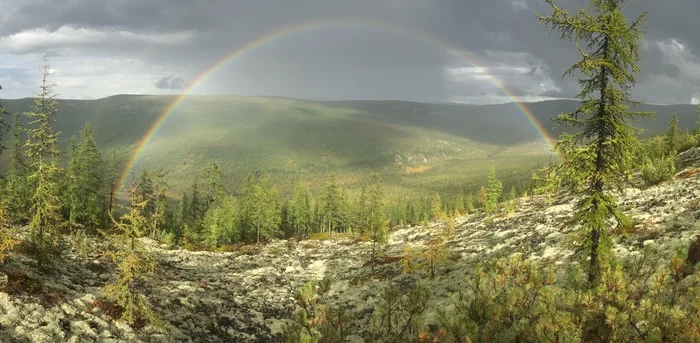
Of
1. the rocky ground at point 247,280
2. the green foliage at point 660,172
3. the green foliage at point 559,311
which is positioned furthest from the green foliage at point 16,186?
the green foliage at point 660,172

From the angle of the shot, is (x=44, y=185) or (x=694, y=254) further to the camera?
(x=44, y=185)

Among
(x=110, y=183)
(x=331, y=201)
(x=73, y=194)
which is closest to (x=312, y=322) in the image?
(x=73, y=194)

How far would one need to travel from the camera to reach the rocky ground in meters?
19.0

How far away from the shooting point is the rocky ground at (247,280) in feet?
62.2

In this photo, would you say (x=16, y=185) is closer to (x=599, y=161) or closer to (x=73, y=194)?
(x=73, y=194)

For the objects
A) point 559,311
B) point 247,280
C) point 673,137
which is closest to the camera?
point 559,311

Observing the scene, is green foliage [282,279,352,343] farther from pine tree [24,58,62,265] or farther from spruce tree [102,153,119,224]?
spruce tree [102,153,119,224]

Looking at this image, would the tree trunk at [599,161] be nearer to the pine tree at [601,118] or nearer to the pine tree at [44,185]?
the pine tree at [601,118]

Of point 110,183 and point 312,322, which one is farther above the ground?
point 312,322

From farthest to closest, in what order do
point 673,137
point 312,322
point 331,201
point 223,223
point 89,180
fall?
point 331,201 < point 223,223 < point 673,137 < point 89,180 < point 312,322

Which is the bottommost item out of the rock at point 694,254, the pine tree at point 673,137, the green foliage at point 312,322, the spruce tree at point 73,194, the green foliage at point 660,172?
the spruce tree at point 73,194

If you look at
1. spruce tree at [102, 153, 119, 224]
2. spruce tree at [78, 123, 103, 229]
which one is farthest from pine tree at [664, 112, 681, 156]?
spruce tree at [78, 123, 103, 229]

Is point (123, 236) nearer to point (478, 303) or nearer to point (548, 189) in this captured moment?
point (478, 303)

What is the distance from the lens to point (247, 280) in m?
42.9
